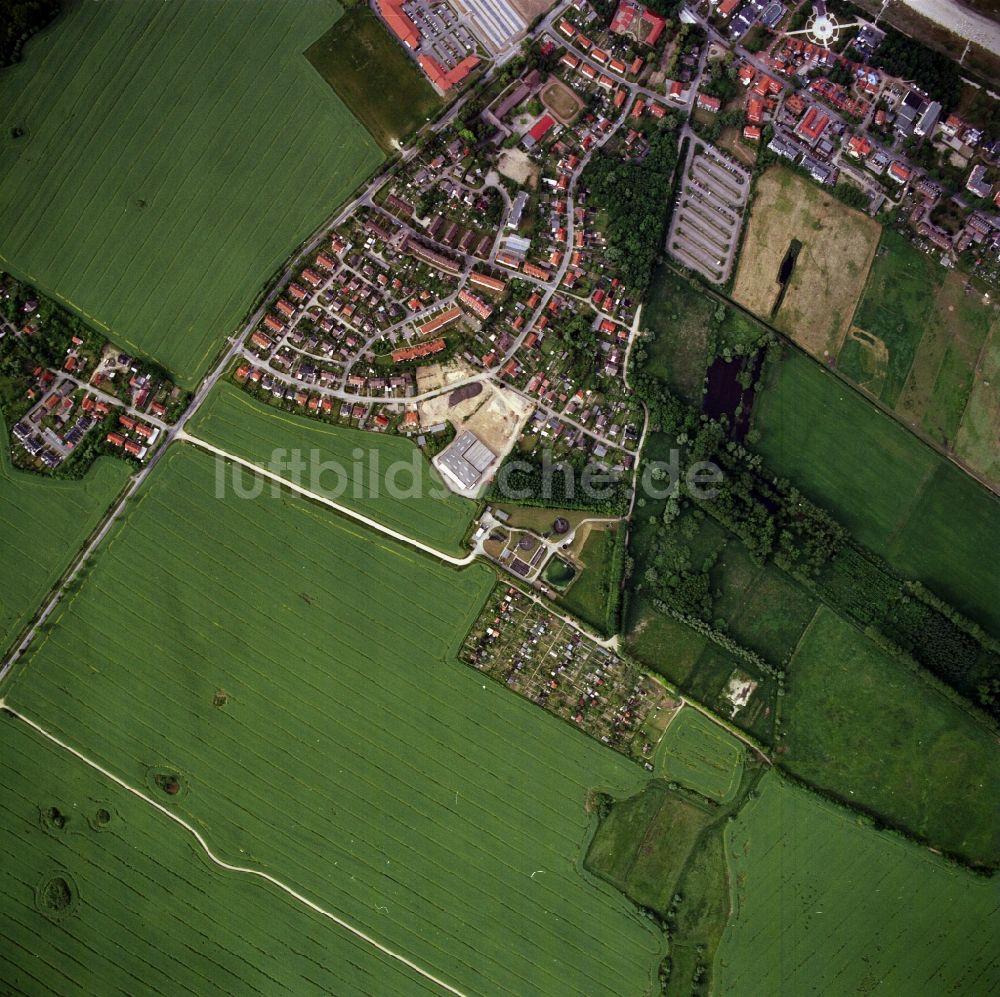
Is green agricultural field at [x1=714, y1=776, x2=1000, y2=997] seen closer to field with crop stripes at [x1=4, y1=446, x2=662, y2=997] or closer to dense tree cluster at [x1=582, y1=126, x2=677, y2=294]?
field with crop stripes at [x1=4, y1=446, x2=662, y2=997]

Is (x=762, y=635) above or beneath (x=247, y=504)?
above

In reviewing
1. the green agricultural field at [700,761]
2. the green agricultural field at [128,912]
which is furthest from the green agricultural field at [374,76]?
the green agricultural field at [128,912]

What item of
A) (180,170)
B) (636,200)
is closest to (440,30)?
(636,200)

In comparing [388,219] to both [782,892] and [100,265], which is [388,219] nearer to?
[100,265]

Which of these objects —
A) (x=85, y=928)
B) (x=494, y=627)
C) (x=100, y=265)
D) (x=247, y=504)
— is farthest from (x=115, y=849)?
(x=100, y=265)

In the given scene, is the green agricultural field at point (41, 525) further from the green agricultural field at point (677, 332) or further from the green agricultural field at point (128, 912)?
the green agricultural field at point (677, 332)

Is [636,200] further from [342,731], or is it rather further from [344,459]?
[342,731]
